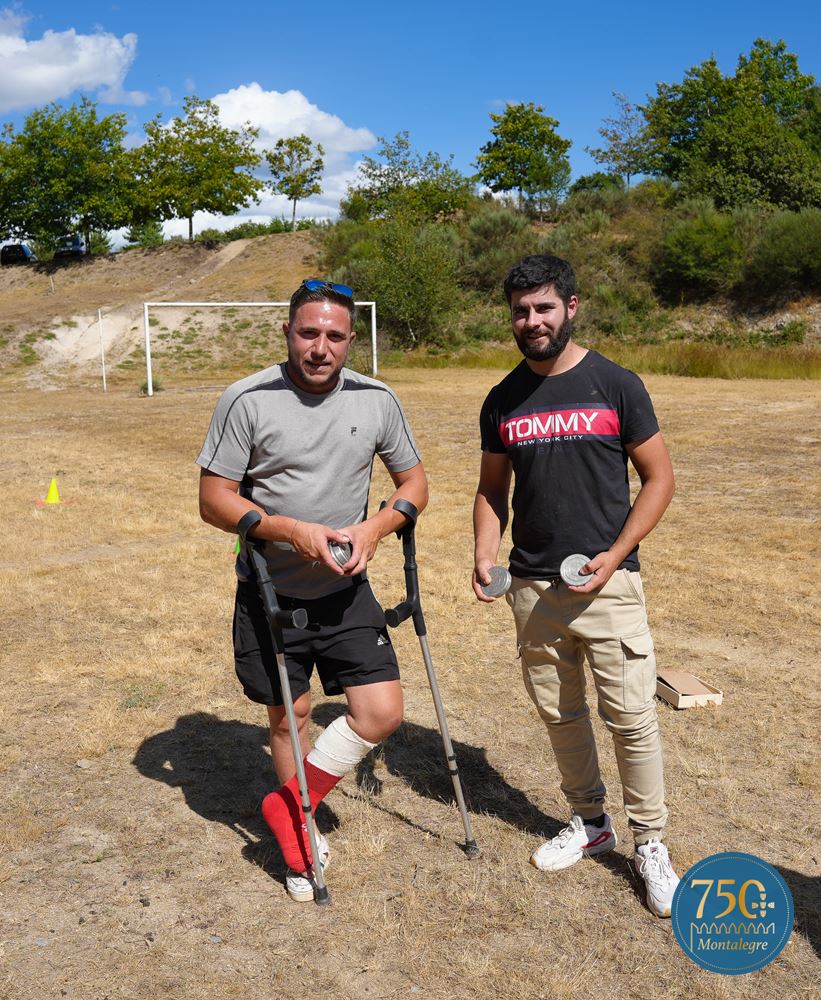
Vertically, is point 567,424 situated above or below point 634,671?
above

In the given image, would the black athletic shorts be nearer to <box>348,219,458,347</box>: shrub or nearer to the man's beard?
the man's beard

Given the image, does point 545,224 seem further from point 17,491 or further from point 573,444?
point 573,444

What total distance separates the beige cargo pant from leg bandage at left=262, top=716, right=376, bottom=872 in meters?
0.68

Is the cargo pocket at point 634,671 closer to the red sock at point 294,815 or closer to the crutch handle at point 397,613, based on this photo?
the crutch handle at point 397,613

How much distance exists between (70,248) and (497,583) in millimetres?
55917

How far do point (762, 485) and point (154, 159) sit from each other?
1984 inches

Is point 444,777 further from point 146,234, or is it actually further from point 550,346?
point 146,234

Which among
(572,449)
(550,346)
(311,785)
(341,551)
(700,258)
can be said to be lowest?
(311,785)

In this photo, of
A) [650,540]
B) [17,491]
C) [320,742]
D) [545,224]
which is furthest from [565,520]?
[545,224]

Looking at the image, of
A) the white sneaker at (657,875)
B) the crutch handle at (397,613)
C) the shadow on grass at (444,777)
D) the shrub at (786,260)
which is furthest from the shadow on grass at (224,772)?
the shrub at (786,260)

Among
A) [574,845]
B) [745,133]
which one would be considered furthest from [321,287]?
[745,133]

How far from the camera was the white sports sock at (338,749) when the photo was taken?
3.21 m

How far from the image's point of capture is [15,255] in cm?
5416

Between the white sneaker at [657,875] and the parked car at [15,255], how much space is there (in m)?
57.1
